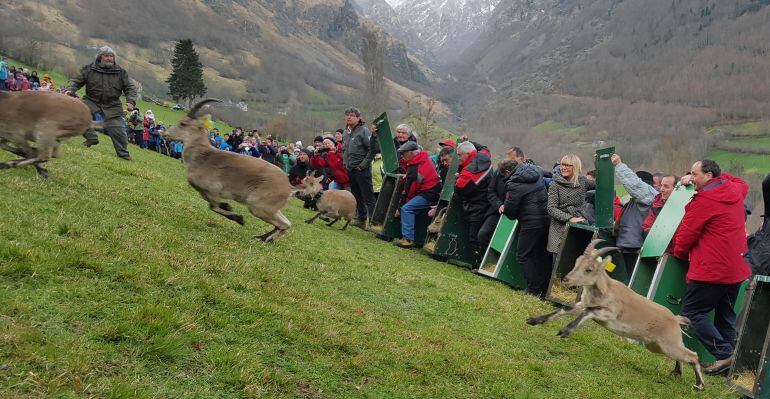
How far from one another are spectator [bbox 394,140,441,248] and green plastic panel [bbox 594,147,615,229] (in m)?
5.22

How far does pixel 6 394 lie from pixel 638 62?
5643 inches

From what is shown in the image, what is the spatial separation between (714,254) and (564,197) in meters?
3.43

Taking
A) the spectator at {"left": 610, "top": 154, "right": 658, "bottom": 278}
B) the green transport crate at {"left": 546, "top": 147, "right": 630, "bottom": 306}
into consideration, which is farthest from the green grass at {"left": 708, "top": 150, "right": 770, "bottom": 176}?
the green transport crate at {"left": 546, "top": 147, "right": 630, "bottom": 306}

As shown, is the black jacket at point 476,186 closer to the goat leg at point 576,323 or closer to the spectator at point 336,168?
the spectator at point 336,168

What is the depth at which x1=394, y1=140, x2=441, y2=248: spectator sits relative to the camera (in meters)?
14.7

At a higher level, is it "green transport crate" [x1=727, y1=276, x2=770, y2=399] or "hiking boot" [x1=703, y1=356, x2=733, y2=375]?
"green transport crate" [x1=727, y1=276, x2=770, y2=399]

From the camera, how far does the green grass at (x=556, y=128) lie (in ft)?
337

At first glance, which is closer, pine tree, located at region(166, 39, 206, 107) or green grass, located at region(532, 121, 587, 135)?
pine tree, located at region(166, 39, 206, 107)

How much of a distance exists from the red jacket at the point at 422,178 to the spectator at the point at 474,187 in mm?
1292

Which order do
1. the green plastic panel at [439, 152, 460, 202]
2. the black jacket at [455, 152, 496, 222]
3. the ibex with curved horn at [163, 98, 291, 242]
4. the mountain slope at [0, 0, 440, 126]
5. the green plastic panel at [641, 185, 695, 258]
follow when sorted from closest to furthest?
the ibex with curved horn at [163, 98, 291, 242] < the green plastic panel at [641, 185, 695, 258] < the black jacket at [455, 152, 496, 222] < the green plastic panel at [439, 152, 460, 202] < the mountain slope at [0, 0, 440, 126]

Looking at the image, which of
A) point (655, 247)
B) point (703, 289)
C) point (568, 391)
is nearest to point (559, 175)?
point (655, 247)

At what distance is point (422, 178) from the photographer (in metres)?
14.8

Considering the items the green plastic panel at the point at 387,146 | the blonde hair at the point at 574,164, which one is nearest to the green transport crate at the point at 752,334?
the blonde hair at the point at 574,164

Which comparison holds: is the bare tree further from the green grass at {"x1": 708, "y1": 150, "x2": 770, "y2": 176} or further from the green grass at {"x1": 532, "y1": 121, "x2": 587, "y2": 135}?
the green grass at {"x1": 532, "y1": 121, "x2": 587, "y2": 135}
